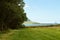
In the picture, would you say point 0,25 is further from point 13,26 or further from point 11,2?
point 13,26

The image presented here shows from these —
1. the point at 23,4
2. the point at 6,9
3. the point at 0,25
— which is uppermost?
the point at 23,4

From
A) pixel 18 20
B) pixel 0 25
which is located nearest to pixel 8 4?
pixel 0 25

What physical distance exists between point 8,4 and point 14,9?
3514 mm

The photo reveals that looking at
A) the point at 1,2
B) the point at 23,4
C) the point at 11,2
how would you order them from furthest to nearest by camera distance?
the point at 23,4 → the point at 11,2 → the point at 1,2

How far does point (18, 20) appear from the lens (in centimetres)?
6178

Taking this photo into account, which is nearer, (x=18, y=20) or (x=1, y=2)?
(x=1, y=2)

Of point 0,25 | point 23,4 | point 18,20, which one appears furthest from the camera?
point 18,20

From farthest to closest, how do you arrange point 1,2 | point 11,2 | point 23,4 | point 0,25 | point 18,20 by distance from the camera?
point 18,20
point 23,4
point 0,25
point 11,2
point 1,2

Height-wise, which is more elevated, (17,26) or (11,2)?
(11,2)

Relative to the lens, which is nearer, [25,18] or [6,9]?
[6,9]

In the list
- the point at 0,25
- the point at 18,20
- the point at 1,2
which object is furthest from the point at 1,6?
the point at 18,20

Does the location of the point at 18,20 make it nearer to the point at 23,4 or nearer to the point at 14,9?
the point at 23,4

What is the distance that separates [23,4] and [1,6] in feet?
65.4

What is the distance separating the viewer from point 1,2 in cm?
3672
